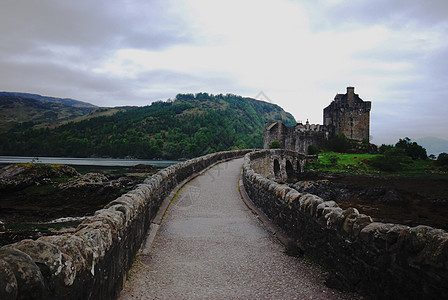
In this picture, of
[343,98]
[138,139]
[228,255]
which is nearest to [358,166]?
[343,98]

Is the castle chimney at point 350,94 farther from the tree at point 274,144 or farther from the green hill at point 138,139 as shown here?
the green hill at point 138,139

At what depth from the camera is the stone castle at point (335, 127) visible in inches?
2367

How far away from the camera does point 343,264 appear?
14.0ft

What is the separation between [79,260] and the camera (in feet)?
9.22

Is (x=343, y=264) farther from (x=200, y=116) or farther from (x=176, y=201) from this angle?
(x=200, y=116)

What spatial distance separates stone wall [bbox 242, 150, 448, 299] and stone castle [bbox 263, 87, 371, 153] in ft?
180

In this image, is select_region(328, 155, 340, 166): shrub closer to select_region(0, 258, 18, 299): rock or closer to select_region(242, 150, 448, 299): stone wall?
select_region(242, 150, 448, 299): stone wall

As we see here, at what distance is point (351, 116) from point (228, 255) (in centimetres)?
6251

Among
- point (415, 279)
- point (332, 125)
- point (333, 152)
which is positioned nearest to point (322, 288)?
point (415, 279)

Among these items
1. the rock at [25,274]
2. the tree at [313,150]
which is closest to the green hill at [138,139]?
the tree at [313,150]

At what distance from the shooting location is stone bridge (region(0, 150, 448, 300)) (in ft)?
8.44

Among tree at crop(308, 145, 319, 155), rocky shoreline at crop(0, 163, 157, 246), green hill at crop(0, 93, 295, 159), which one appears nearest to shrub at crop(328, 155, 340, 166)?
tree at crop(308, 145, 319, 155)

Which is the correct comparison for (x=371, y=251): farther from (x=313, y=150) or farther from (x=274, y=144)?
(x=313, y=150)

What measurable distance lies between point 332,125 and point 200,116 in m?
73.6
